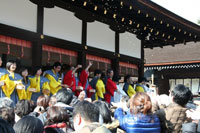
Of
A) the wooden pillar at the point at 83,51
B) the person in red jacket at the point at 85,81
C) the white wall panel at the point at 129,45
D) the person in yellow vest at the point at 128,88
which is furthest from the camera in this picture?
the white wall panel at the point at 129,45

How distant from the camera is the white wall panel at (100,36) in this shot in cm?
824

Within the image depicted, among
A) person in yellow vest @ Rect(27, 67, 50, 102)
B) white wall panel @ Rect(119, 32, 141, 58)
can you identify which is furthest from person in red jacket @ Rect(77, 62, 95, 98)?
white wall panel @ Rect(119, 32, 141, 58)

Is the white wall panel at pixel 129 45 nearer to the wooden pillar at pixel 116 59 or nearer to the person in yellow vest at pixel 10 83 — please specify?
the wooden pillar at pixel 116 59

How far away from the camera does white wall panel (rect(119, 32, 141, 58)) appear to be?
9.59 m

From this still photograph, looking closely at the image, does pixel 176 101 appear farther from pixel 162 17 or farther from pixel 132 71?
pixel 132 71

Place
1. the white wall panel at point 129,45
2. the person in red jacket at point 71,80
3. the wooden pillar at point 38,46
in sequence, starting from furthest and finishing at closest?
the white wall panel at point 129,45
the person in red jacket at point 71,80
the wooden pillar at point 38,46

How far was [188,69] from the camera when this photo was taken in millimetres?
15250

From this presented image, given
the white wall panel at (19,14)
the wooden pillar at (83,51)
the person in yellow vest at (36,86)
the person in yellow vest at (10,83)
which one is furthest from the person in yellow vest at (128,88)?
the person in yellow vest at (10,83)

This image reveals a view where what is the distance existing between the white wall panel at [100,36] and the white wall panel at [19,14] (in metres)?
2.06

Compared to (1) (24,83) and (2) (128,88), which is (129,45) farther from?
(1) (24,83)

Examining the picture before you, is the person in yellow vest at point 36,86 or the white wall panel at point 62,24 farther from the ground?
the white wall panel at point 62,24

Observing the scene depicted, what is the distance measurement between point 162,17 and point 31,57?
397 centimetres

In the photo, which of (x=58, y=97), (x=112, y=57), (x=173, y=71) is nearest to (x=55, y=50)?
(x=112, y=57)

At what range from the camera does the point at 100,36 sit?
8.66 metres
